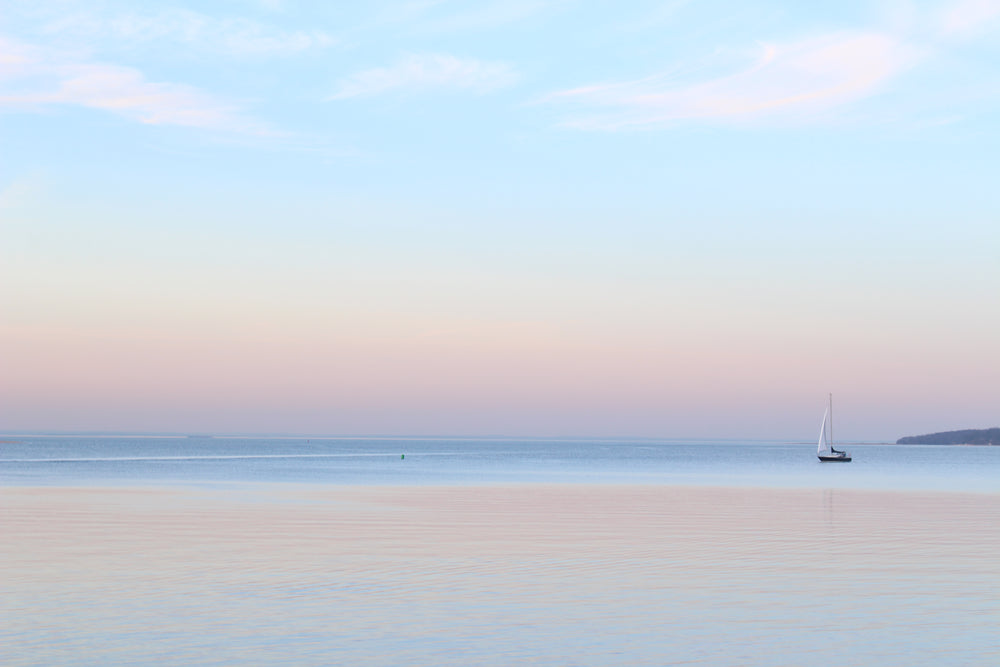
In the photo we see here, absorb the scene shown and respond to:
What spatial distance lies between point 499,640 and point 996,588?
12207 millimetres

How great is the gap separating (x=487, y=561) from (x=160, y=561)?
26.4ft

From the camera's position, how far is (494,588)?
904 inches

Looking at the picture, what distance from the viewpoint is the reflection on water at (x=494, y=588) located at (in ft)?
55.2

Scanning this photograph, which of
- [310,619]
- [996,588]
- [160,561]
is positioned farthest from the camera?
[160,561]

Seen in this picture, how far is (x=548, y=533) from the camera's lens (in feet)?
118

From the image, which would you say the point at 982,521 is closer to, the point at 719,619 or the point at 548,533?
the point at 548,533

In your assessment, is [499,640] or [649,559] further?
[649,559]

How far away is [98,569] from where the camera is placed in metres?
25.4

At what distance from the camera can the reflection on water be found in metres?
16.8

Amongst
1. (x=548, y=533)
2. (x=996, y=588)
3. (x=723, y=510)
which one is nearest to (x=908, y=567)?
(x=996, y=588)

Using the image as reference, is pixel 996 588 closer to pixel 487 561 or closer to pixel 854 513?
pixel 487 561

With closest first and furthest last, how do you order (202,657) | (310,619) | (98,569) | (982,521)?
(202,657) < (310,619) < (98,569) < (982,521)

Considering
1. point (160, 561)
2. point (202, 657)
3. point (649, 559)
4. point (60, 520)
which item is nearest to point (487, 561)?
point (649, 559)

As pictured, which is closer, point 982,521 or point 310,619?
point 310,619
